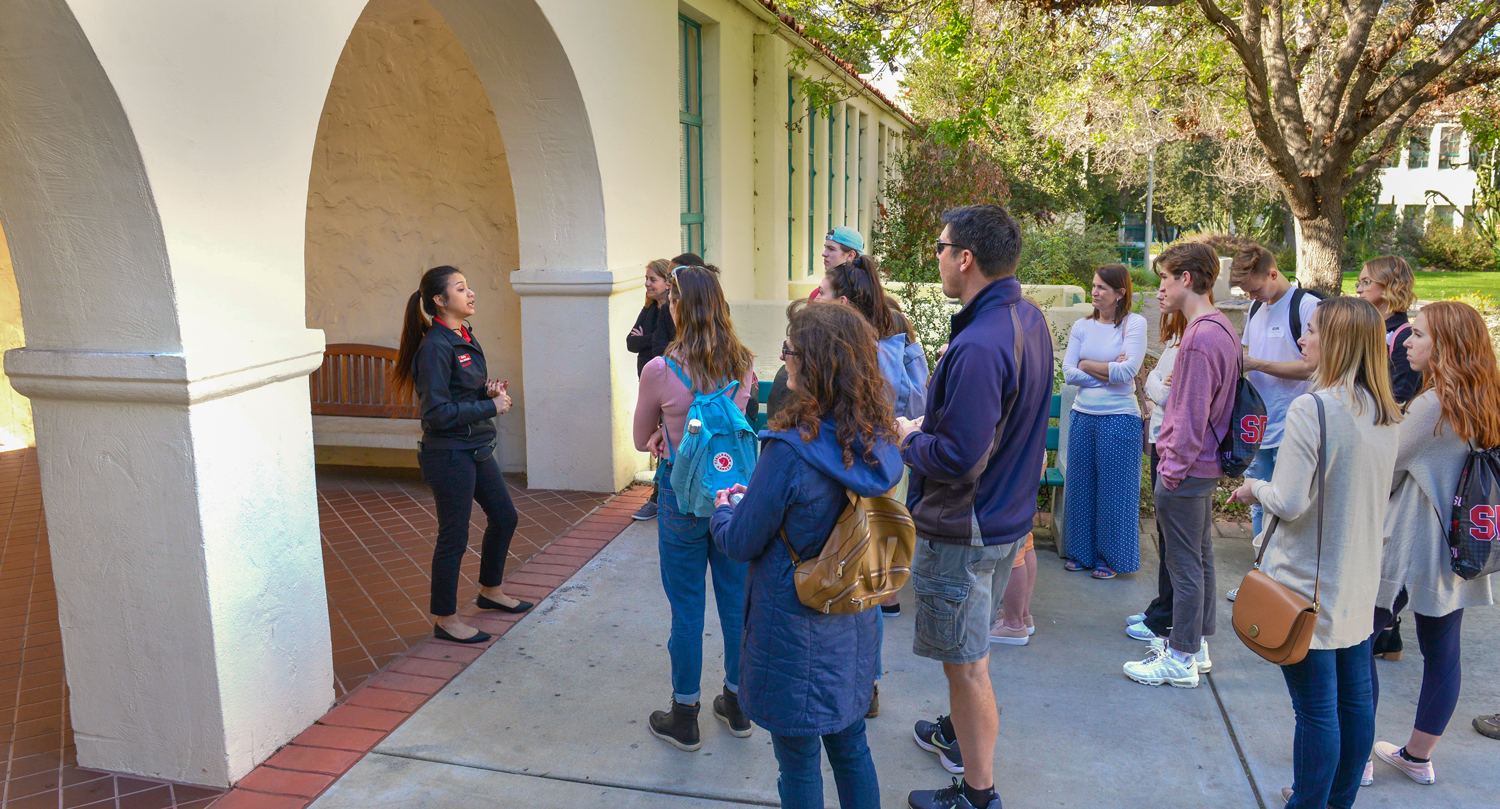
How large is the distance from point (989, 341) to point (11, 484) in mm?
7630

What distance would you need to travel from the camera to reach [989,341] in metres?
2.80

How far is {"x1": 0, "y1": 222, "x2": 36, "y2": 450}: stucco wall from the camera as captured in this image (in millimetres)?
7965

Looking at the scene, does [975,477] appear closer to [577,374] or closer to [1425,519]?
[1425,519]

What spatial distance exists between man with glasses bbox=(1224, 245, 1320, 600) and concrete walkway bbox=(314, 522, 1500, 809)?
0.86 meters

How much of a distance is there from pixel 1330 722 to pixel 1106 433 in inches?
94.5

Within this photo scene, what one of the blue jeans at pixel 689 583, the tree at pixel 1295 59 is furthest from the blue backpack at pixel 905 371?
the tree at pixel 1295 59

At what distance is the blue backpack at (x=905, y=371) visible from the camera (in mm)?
3963

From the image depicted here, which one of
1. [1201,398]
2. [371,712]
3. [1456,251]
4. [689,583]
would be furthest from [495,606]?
[1456,251]

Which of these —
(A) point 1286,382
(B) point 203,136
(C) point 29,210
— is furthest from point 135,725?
(A) point 1286,382

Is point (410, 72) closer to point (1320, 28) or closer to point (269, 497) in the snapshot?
point (269, 497)

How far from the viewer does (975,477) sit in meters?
2.87

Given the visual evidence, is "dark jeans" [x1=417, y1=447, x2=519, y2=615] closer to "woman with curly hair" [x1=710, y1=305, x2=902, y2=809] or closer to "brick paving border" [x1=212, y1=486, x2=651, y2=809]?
"brick paving border" [x1=212, y1=486, x2=651, y2=809]

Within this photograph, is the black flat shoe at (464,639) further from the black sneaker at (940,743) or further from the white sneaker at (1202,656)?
the white sneaker at (1202,656)

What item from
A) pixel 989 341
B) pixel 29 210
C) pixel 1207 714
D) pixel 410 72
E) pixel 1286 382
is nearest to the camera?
pixel 989 341
